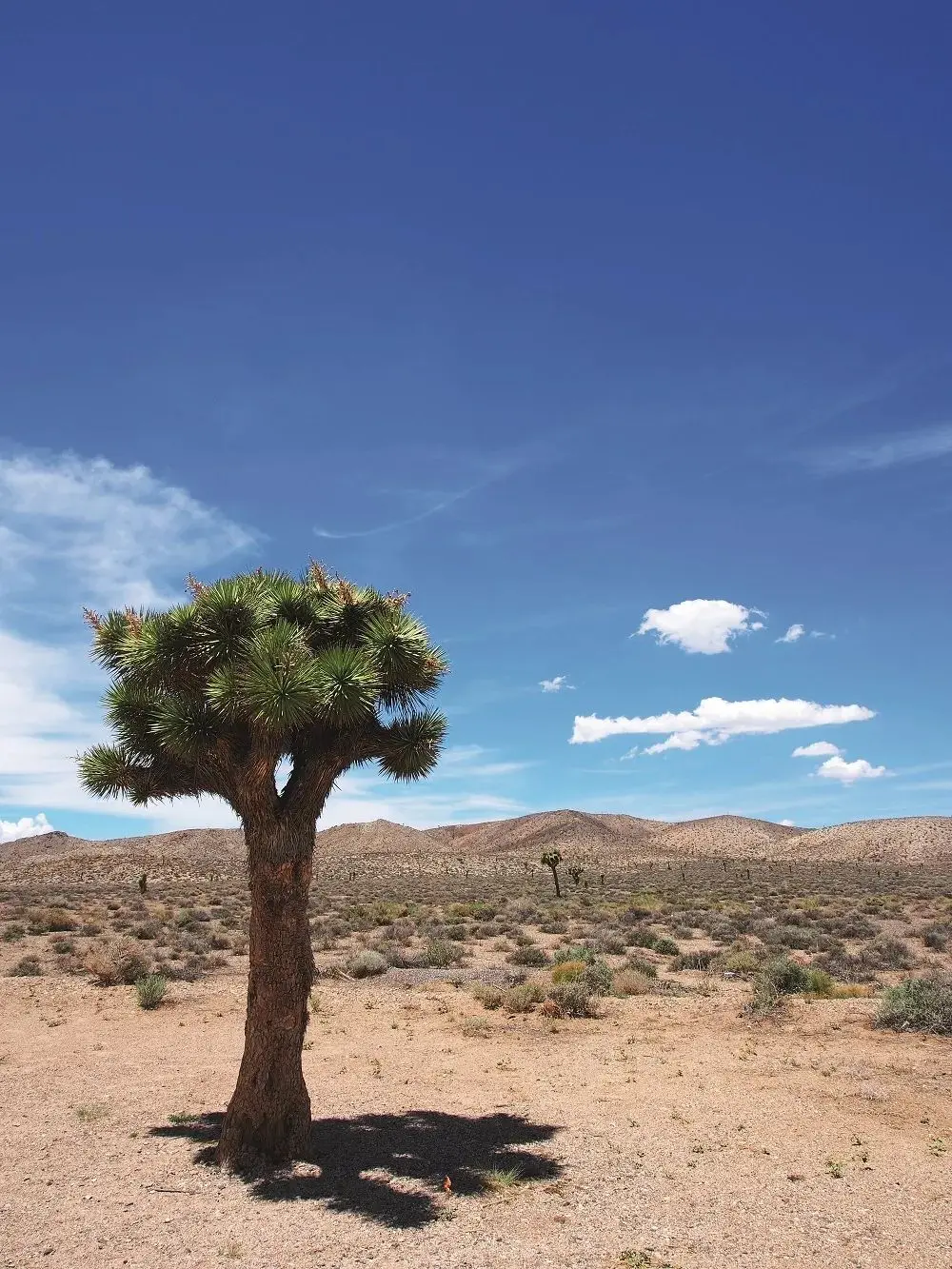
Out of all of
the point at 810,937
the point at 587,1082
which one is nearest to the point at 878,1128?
the point at 587,1082

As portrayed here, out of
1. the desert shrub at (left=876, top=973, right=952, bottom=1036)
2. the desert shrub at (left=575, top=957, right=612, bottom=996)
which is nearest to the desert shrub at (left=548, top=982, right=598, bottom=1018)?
the desert shrub at (left=575, top=957, right=612, bottom=996)

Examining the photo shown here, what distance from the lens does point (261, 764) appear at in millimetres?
8719

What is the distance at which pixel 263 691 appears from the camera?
8180mm

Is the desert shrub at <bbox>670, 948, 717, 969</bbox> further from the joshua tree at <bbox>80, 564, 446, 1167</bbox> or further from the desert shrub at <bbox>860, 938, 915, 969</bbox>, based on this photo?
the joshua tree at <bbox>80, 564, 446, 1167</bbox>

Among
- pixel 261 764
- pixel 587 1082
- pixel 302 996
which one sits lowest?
pixel 587 1082

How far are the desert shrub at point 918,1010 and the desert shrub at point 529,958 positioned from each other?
9.74 metres

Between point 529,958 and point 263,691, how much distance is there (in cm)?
1673

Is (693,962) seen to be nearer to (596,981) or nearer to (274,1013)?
(596,981)

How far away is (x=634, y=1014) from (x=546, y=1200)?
874 cm

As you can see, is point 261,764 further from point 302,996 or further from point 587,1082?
point 587,1082

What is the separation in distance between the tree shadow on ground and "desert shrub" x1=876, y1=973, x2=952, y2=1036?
6.72 metres

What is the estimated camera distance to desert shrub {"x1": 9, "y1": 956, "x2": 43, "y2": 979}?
21062mm

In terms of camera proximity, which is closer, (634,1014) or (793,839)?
(634,1014)

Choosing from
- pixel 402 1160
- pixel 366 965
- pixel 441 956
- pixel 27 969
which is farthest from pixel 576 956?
pixel 27 969
